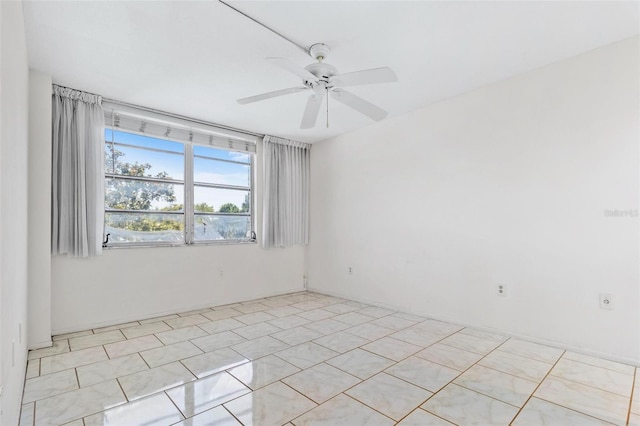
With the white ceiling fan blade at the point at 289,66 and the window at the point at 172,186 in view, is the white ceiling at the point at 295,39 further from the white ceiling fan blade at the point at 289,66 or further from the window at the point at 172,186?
the window at the point at 172,186

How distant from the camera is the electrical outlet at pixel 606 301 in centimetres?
265

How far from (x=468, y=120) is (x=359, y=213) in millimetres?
1885

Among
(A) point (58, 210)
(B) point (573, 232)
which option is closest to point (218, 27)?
(A) point (58, 210)

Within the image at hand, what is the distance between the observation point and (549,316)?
2.95 meters

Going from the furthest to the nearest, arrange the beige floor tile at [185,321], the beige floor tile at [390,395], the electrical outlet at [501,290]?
1. the beige floor tile at [185,321]
2. the electrical outlet at [501,290]
3. the beige floor tile at [390,395]

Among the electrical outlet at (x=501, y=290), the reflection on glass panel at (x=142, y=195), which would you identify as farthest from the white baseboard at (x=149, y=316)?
the electrical outlet at (x=501, y=290)

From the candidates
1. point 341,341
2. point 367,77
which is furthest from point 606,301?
point 367,77

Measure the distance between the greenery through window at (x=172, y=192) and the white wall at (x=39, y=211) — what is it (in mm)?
699

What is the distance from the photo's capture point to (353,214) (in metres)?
4.84

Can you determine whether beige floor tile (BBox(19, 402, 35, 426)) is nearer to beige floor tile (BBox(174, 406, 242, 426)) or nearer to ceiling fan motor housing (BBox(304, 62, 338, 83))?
beige floor tile (BBox(174, 406, 242, 426))

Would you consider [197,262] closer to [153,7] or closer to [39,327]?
[39,327]

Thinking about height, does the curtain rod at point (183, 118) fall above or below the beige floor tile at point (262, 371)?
above

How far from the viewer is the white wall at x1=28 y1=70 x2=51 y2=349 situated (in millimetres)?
2924

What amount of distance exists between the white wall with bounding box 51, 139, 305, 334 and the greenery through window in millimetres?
208
